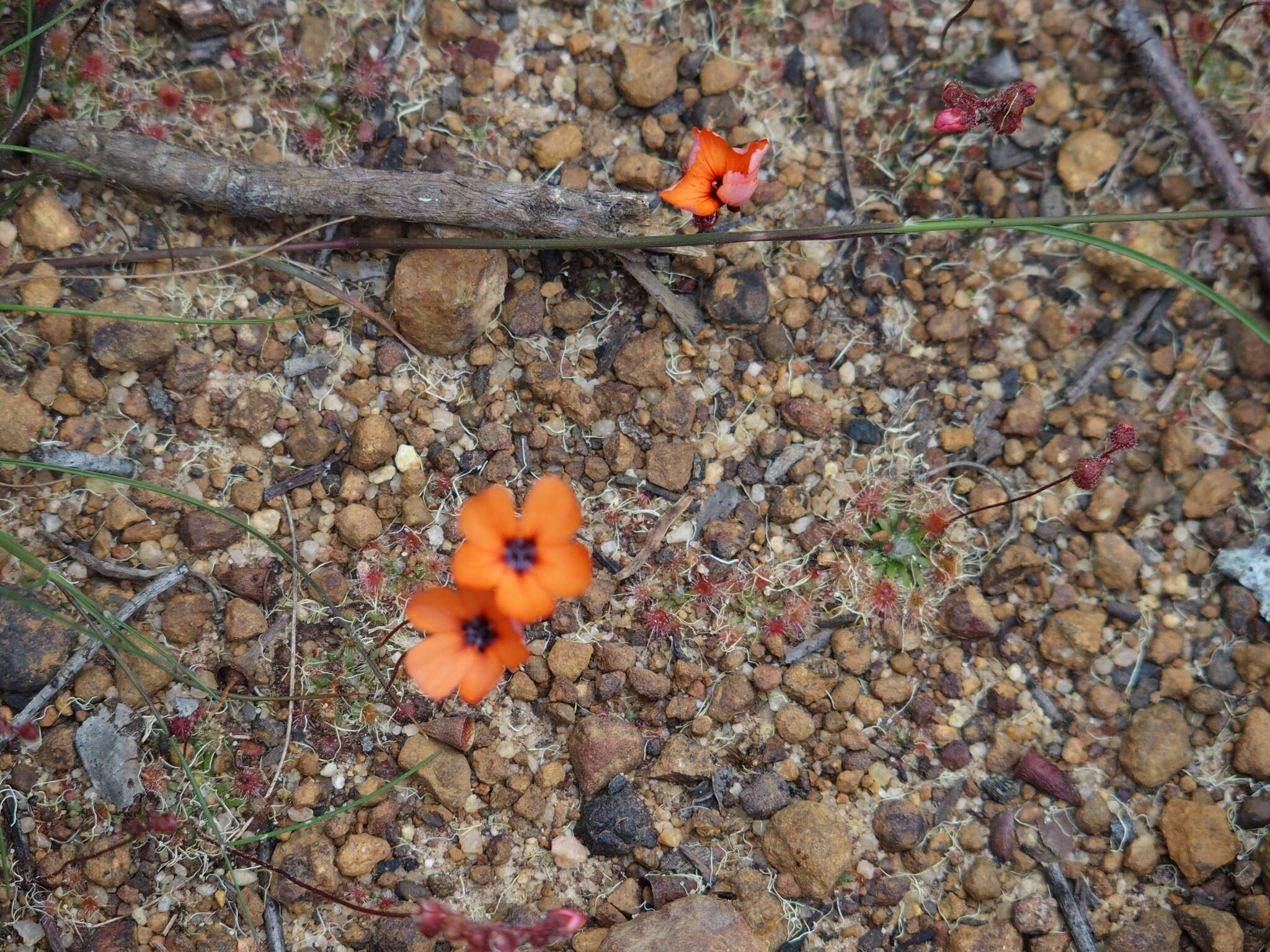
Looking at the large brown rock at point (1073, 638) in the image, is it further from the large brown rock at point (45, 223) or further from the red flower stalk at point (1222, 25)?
the large brown rock at point (45, 223)

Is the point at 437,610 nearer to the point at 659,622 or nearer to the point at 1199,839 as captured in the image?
the point at 659,622

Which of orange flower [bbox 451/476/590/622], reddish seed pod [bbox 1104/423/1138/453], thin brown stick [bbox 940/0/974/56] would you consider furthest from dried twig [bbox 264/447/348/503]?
thin brown stick [bbox 940/0/974/56]

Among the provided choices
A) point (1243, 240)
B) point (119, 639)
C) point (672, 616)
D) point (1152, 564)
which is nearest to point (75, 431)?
point (119, 639)

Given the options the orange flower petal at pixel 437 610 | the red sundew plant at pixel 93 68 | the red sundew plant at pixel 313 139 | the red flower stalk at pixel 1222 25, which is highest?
the red flower stalk at pixel 1222 25

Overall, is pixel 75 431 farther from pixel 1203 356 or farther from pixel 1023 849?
pixel 1203 356

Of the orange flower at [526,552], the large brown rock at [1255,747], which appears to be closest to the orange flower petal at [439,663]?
the orange flower at [526,552]

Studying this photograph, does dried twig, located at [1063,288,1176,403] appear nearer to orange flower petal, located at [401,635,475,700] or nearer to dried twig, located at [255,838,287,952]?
orange flower petal, located at [401,635,475,700]
